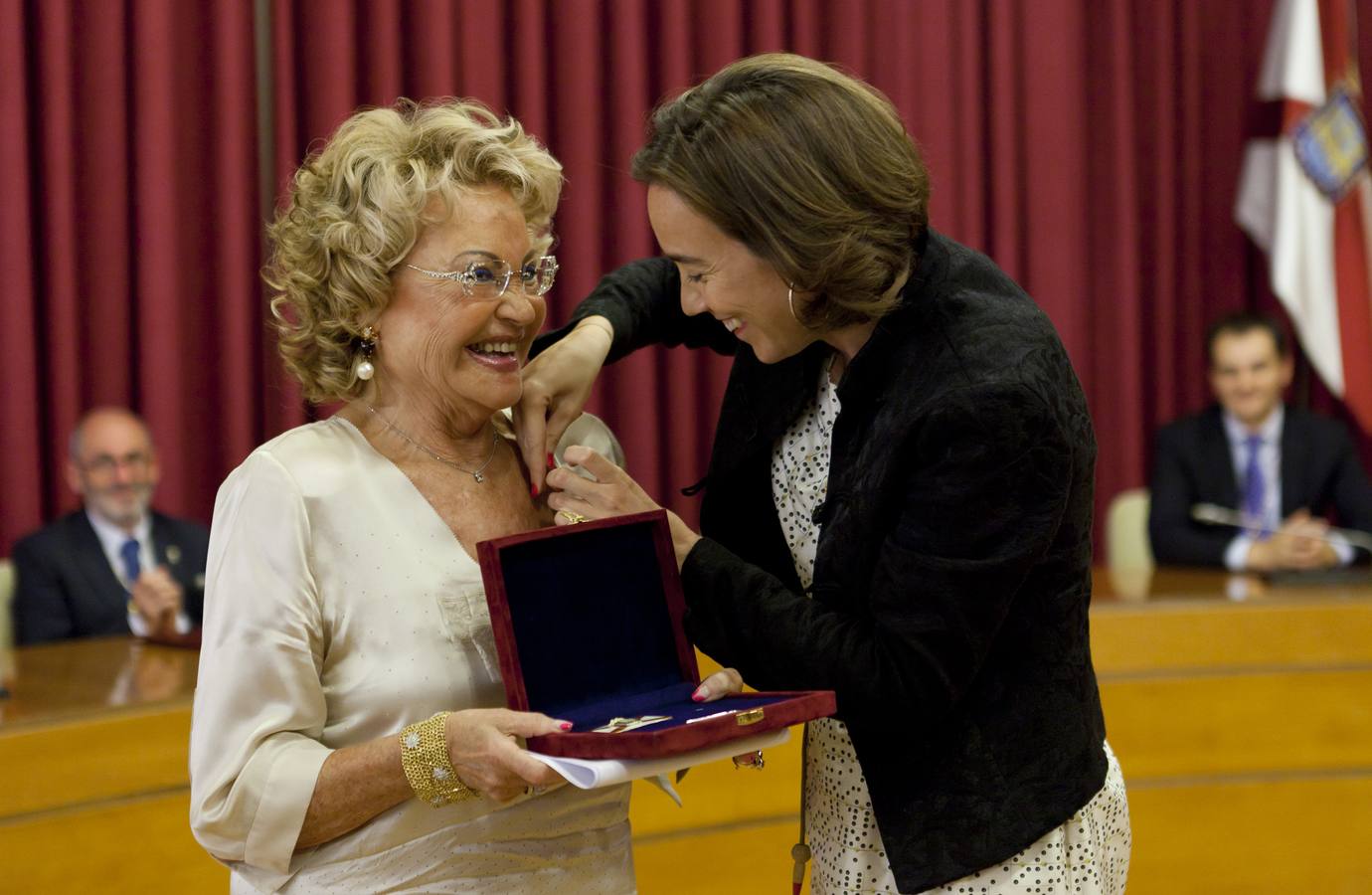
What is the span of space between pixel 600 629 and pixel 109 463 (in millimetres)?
3121

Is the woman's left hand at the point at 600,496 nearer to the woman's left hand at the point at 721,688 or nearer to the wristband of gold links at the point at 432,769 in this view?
the woman's left hand at the point at 721,688

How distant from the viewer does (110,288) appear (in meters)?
4.88

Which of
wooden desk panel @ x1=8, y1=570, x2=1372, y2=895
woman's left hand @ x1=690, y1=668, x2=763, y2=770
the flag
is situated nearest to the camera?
woman's left hand @ x1=690, y1=668, x2=763, y2=770

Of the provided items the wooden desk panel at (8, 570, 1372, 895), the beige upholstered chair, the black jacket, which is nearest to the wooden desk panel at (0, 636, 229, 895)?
the wooden desk panel at (8, 570, 1372, 895)

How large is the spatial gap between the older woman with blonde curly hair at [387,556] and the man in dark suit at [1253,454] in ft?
12.1

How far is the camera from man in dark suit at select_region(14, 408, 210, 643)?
14.0 feet

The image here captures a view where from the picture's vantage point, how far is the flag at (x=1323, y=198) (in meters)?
6.11

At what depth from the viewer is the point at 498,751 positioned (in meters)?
1.55

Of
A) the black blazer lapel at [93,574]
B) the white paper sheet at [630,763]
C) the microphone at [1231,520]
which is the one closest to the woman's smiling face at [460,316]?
the white paper sheet at [630,763]

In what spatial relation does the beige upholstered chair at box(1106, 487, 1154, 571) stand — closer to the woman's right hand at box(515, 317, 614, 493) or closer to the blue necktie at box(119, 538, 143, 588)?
the blue necktie at box(119, 538, 143, 588)

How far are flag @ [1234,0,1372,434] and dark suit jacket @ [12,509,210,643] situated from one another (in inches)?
170

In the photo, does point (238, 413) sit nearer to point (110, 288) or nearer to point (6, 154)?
point (110, 288)

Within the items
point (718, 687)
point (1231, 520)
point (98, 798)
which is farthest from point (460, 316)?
point (1231, 520)

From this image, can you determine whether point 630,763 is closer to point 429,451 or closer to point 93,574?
point 429,451
